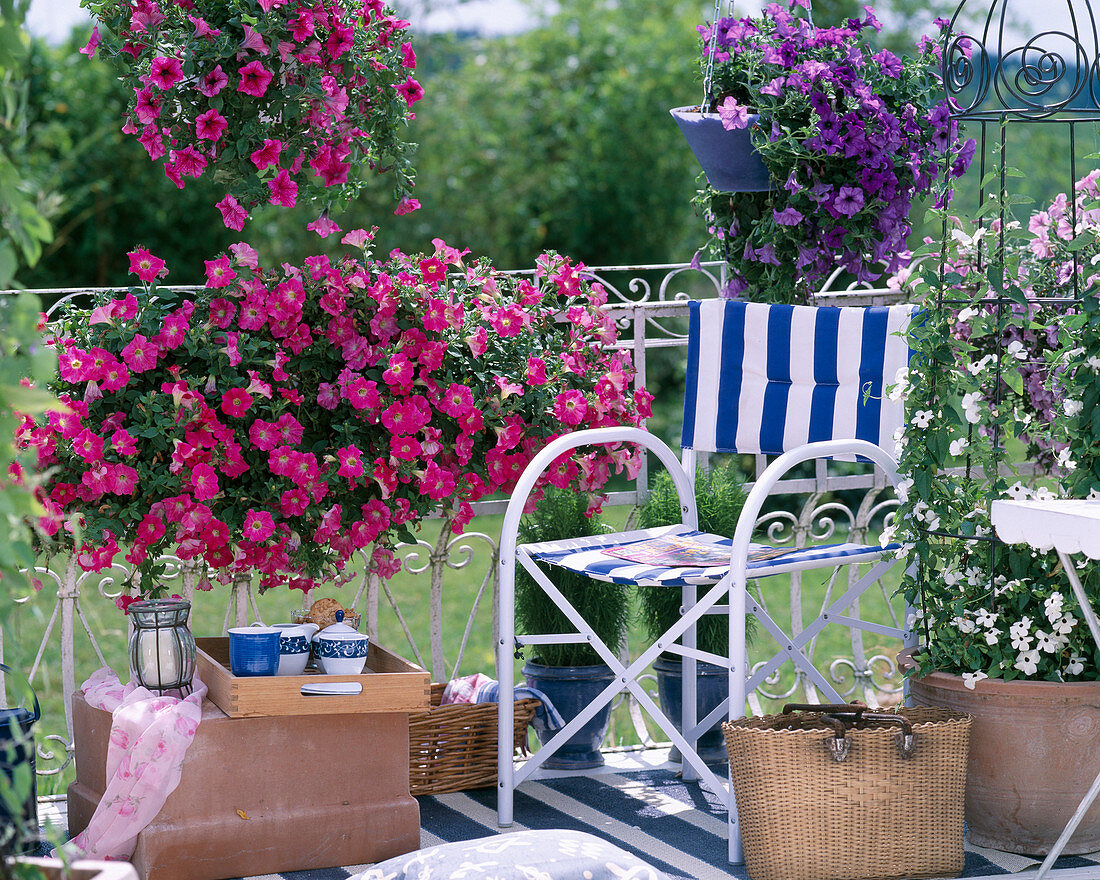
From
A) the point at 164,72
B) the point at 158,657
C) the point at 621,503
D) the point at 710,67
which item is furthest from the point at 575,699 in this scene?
the point at 164,72

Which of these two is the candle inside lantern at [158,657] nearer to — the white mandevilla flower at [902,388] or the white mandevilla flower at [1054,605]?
the white mandevilla flower at [902,388]

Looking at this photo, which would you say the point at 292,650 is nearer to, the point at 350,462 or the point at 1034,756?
the point at 350,462

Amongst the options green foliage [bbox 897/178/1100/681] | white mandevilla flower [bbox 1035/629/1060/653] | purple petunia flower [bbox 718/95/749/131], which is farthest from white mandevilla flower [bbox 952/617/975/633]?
purple petunia flower [bbox 718/95/749/131]

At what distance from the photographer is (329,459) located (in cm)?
254

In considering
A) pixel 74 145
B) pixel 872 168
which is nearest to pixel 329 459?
pixel 872 168

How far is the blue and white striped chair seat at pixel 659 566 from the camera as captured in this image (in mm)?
2344

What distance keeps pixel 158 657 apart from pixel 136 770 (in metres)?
0.22

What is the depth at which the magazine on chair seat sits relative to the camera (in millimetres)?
2436

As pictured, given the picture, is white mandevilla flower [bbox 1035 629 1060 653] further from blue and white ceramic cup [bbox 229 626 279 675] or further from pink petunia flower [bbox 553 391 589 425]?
blue and white ceramic cup [bbox 229 626 279 675]

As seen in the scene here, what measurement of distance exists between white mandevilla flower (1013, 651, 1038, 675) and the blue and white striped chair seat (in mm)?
331

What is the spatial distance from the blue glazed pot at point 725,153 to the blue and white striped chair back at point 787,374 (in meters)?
0.26

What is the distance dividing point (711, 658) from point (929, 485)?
50 centimetres

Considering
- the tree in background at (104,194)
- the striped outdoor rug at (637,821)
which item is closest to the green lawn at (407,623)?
the striped outdoor rug at (637,821)

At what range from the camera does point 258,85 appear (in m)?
2.47
